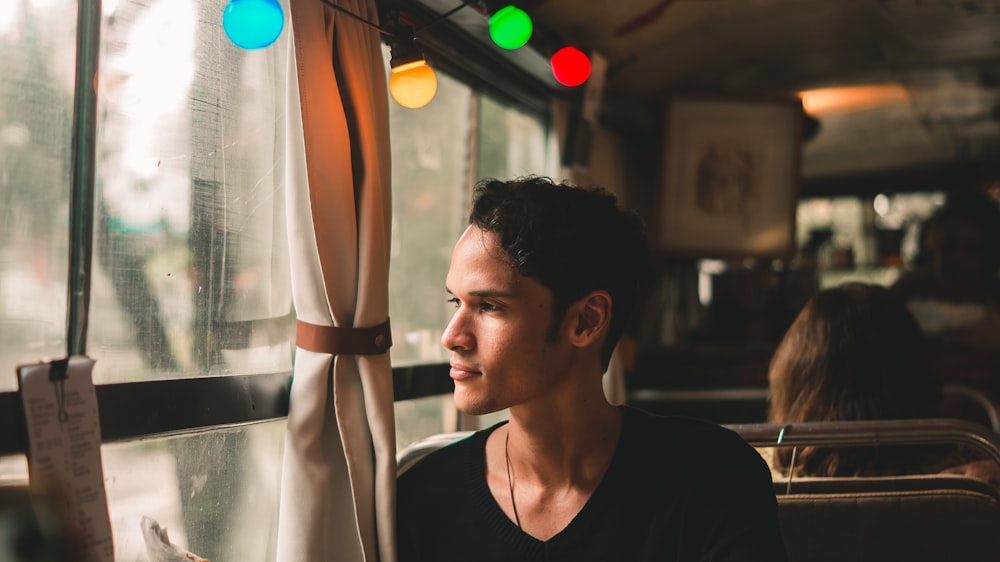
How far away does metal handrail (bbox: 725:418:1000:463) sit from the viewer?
1.78 m

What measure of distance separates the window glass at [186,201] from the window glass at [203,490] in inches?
7.0

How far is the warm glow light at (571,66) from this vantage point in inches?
102

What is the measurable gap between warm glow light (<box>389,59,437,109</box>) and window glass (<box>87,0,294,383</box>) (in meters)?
0.41

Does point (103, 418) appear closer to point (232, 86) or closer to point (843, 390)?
point (232, 86)

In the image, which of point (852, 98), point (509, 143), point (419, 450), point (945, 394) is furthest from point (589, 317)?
point (852, 98)

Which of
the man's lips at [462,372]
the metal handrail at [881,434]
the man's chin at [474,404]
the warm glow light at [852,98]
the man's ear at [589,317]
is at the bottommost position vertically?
the metal handrail at [881,434]

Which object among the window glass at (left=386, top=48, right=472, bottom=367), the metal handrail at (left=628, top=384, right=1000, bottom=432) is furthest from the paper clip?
the metal handrail at (left=628, top=384, right=1000, bottom=432)

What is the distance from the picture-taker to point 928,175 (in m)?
7.31

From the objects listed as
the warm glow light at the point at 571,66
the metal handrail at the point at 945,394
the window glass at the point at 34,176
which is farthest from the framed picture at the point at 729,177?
the window glass at the point at 34,176

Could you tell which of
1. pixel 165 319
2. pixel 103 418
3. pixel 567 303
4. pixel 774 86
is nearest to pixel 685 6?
pixel 774 86

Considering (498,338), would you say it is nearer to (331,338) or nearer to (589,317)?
(589,317)

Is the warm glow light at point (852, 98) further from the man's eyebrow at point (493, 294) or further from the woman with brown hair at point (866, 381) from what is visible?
the man's eyebrow at point (493, 294)

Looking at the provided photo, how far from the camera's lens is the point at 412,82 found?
1.98m

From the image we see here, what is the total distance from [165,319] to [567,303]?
926 mm
